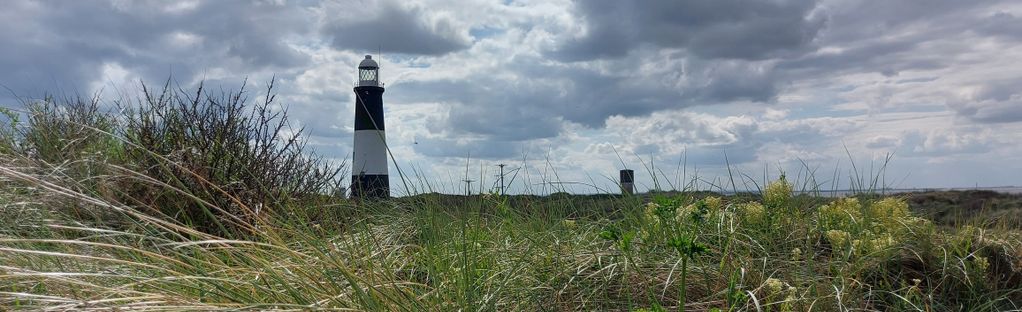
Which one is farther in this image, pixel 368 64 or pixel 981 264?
pixel 368 64

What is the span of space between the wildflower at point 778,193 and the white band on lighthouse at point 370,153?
49.4 feet

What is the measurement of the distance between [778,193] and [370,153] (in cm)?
1554

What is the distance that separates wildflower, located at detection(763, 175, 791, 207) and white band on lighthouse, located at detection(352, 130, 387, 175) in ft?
49.4

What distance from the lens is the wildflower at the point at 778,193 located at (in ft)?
13.8

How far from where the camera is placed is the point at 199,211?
5.67 meters

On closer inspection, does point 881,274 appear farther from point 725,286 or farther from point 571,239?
point 571,239

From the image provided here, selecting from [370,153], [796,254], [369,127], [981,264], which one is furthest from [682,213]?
[369,127]

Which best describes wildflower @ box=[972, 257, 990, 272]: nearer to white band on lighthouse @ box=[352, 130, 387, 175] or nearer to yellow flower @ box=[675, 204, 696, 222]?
yellow flower @ box=[675, 204, 696, 222]

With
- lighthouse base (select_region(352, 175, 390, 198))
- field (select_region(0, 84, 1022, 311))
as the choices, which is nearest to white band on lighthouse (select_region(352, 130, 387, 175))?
lighthouse base (select_region(352, 175, 390, 198))

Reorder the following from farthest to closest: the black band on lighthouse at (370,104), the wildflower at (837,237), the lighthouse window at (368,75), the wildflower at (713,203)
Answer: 1. the lighthouse window at (368,75)
2. the black band on lighthouse at (370,104)
3. the wildflower at (713,203)
4. the wildflower at (837,237)

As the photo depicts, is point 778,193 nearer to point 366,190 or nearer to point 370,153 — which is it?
point 366,190

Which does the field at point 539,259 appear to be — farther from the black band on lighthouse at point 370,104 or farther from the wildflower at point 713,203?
the black band on lighthouse at point 370,104

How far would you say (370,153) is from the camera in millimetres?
19141

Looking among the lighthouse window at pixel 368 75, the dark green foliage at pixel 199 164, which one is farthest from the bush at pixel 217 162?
the lighthouse window at pixel 368 75
